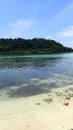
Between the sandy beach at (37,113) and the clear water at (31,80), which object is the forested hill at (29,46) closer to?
the clear water at (31,80)

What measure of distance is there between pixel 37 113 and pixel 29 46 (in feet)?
463

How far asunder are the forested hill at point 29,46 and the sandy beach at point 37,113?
4820 inches

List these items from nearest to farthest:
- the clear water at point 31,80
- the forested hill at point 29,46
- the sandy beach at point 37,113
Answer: the sandy beach at point 37,113, the clear water at point 31,80, the forested hill at point 29,46

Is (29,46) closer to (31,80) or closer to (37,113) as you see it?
(31,80)

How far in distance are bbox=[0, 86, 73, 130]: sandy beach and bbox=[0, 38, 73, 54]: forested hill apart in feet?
402

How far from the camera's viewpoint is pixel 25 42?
153m

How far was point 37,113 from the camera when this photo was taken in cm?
994

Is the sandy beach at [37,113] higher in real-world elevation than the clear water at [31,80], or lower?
higher

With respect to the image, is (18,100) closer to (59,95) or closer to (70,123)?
(59,95)

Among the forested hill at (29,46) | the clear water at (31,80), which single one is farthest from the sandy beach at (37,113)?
the forested hill at (29,46)

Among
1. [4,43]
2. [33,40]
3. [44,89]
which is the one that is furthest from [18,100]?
[33,40]

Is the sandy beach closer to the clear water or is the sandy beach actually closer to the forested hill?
the clear water

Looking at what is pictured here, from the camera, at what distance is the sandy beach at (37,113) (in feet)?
27.5

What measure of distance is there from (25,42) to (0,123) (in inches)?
5728
